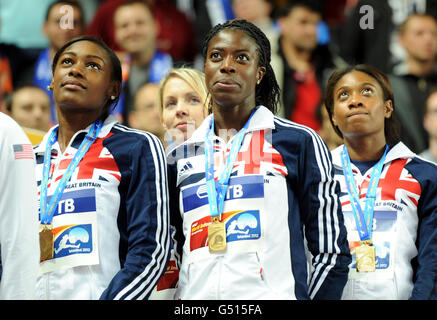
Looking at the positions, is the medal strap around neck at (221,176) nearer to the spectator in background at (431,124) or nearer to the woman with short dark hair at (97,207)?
the woman with short dark hair at (97,207)

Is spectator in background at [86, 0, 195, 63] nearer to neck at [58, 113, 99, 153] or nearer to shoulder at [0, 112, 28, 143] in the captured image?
neck at [58, 113, 99, 153]

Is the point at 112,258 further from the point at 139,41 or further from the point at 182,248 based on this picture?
the point at 139,41

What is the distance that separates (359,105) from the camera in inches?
177

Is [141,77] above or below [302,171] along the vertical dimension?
above

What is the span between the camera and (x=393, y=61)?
24.1 feet

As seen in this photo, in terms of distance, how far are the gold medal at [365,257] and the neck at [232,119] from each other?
854 millimetres

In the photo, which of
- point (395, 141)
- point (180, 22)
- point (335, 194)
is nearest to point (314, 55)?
point (180, 22)

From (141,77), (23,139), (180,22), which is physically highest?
(180,22)

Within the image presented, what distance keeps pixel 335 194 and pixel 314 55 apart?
3.42 metres

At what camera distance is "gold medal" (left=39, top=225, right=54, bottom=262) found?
12.1 ft

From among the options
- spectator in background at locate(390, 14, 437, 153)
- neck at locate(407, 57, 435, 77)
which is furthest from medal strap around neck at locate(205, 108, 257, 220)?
neck at locate(407, 57, 435, 77)

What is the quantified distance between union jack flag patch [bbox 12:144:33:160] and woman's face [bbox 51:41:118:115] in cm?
60

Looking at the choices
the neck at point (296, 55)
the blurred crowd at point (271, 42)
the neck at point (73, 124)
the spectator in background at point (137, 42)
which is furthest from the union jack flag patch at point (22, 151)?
the neck at point (296, 55)

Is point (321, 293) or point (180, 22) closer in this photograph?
point (321, 293)
